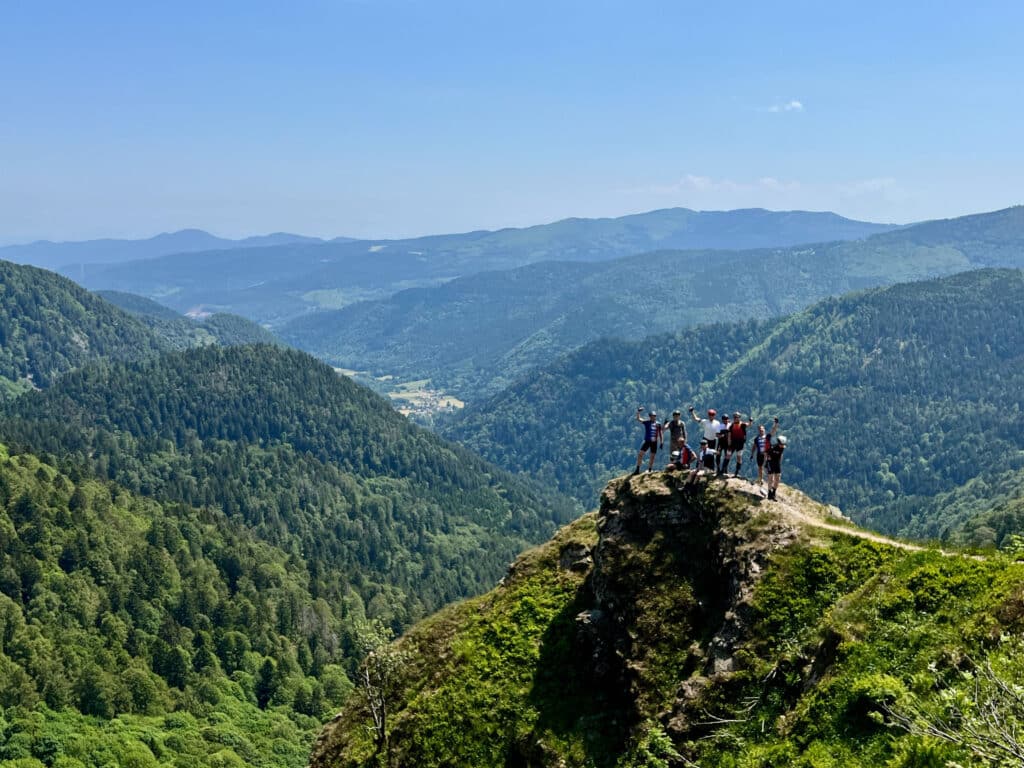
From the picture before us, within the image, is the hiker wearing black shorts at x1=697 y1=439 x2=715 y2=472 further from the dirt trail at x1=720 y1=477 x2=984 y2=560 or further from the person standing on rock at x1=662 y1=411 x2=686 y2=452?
the dirt trail at x1=720 y1=477 x2=984 y2=560

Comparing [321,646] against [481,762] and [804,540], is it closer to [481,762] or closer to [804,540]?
[481,762]

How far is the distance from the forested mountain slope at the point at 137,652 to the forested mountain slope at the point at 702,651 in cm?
8250

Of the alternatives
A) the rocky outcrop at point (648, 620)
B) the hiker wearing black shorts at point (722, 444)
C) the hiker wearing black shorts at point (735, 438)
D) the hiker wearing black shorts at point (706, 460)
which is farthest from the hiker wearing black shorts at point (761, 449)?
the hiker wearing black shorts at point (706, 460)

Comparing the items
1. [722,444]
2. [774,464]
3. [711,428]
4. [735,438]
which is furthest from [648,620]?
[711,428]

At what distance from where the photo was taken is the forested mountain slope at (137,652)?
415ft

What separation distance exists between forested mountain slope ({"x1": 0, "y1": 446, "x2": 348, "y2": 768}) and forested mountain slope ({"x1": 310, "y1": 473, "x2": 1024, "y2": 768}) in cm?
8250

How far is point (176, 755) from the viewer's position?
402ft

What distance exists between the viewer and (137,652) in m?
159

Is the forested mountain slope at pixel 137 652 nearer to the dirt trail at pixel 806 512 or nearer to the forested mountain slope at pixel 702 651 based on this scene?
the forested mountain slope at pixel 702 651

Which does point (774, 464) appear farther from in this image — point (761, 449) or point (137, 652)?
point (137, 652)

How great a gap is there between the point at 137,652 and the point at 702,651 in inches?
6012

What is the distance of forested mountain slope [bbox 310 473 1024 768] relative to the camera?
2694 centimetres

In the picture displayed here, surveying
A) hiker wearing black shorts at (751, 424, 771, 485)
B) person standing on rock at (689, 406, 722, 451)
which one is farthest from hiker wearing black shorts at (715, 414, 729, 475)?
hiker wearing black shorts at (751, 424, 771, 485)

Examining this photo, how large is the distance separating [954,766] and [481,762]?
30.8 meters
